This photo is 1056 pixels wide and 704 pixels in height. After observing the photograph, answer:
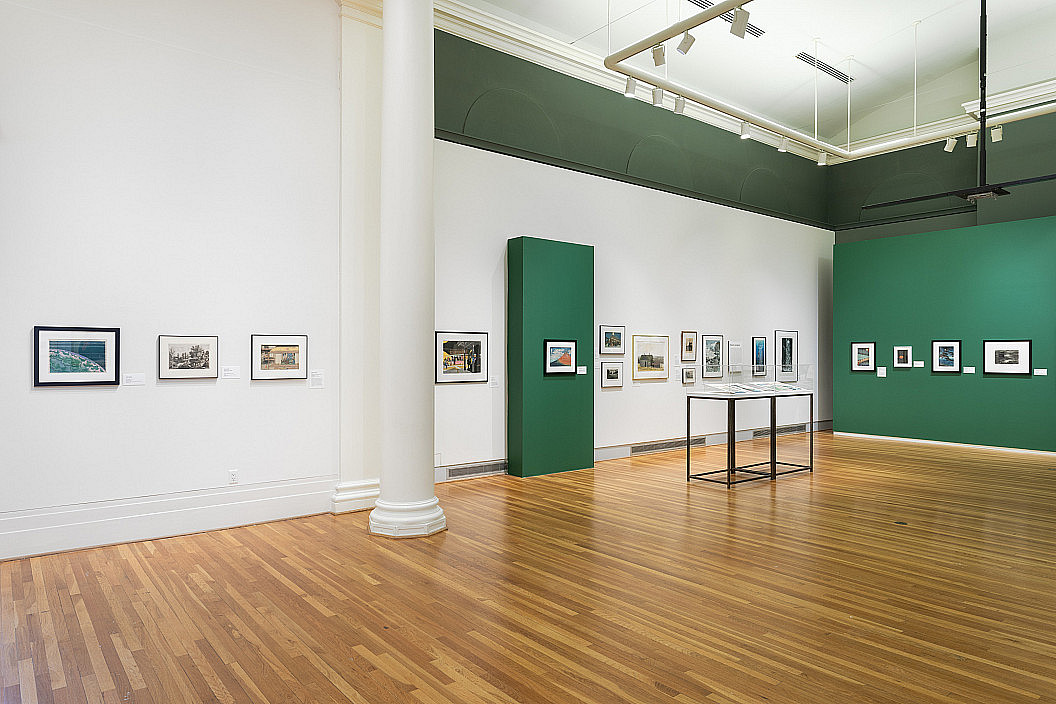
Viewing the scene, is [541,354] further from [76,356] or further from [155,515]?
[76,356]

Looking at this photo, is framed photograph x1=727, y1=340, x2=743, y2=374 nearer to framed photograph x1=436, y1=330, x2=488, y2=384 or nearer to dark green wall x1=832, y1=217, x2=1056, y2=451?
dark green wall x1=832, y1=217, x2=1056, y2=451

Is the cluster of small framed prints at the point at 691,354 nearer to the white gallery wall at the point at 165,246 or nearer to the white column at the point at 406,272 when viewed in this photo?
the white column at the point at 406,272

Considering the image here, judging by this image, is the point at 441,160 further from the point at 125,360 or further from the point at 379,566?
the point at 379,566

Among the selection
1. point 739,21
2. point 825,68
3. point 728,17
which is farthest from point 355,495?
point 825,68

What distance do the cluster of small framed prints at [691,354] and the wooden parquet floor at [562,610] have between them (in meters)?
4.31

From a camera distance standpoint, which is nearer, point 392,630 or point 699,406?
point 392,630

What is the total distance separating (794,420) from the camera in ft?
54.0

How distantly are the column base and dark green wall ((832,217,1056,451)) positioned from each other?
12609 millimetres

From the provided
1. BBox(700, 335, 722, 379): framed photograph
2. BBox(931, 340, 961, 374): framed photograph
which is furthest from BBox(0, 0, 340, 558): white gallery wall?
BBox(931, 340, 961, 374): framed photograph

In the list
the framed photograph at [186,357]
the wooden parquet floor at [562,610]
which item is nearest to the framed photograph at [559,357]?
the wooden parquet floor at [562,610]

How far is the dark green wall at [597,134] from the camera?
33.7 ft

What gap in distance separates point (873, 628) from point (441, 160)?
814 cm

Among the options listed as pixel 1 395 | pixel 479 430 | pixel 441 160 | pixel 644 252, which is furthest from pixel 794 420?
pixel 1 395

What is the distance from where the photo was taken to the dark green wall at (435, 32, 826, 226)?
10.3m
